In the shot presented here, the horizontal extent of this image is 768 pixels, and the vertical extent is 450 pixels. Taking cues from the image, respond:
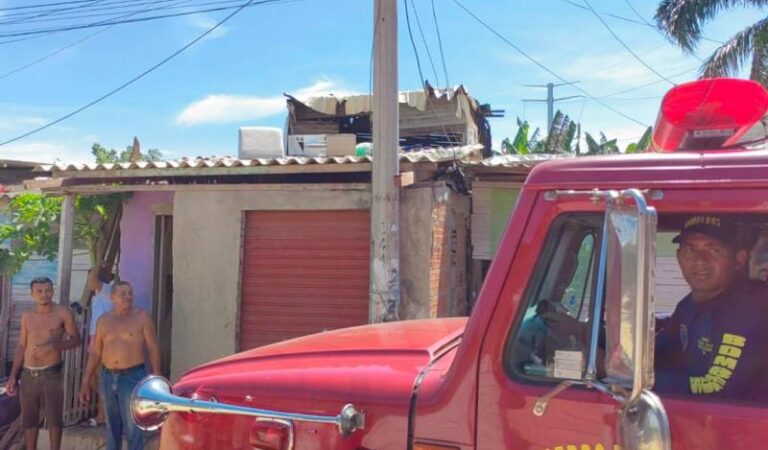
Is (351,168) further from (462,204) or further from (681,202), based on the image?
(681,202)

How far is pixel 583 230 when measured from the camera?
6.08 ft

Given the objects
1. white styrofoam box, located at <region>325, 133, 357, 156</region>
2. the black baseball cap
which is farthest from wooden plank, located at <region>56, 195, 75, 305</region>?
the black baseball cap

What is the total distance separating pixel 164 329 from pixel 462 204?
382cm

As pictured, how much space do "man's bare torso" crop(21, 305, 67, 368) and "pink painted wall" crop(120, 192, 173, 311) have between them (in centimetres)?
155

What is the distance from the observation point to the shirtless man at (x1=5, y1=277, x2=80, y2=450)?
6457 mm

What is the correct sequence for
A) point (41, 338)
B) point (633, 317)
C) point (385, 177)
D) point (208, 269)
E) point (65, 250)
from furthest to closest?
point (65, 250), point (208, 269), point (41, 338), point (385, 177), point (633, 317)

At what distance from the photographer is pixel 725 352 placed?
5.78ft

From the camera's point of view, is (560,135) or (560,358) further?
(560,135)

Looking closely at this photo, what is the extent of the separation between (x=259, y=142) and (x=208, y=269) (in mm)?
2748

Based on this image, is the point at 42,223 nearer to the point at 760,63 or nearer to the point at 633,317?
the point at 633,317

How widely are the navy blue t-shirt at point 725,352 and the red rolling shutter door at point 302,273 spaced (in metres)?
4.87

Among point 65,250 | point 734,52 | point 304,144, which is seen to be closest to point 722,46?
point 734,52

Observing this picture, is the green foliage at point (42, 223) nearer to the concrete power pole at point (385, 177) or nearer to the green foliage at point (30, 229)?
the green foliage at point (30, 229)

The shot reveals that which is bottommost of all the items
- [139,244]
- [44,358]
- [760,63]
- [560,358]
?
[44,358]
